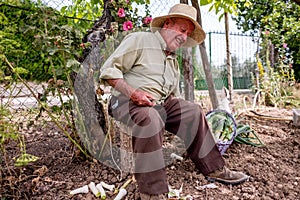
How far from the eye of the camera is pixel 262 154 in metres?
2.26

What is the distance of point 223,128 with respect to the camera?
7.02 ft

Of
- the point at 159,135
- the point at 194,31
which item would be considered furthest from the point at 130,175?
the point at 194,31

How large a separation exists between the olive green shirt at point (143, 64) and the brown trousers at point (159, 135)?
0.11 metres

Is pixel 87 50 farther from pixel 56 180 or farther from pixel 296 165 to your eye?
pixel 296 165

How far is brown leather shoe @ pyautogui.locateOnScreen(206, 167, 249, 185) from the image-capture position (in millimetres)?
1806

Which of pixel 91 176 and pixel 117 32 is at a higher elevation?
pixel 117 32

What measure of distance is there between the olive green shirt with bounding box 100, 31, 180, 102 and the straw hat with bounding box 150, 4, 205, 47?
0.08 meters

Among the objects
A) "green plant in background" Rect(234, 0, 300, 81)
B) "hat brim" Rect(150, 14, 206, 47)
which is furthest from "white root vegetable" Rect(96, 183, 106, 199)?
"green plant in background" Rect(234, 0, 300, 81)

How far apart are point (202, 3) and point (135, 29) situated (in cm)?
76

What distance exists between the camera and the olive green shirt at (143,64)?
1.67m

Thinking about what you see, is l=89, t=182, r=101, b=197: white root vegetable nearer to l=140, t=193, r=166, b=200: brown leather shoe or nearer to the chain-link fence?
l=140, t=193, r=166, b=200: brown leather shoe

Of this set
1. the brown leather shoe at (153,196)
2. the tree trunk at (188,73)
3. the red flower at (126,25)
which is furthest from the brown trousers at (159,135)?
the tree trunk at (188,73)

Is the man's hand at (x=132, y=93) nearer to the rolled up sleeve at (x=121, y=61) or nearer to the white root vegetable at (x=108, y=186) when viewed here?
the rolled up sleeve at (x=121, y=61)

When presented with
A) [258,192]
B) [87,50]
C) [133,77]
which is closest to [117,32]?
[87,50]
